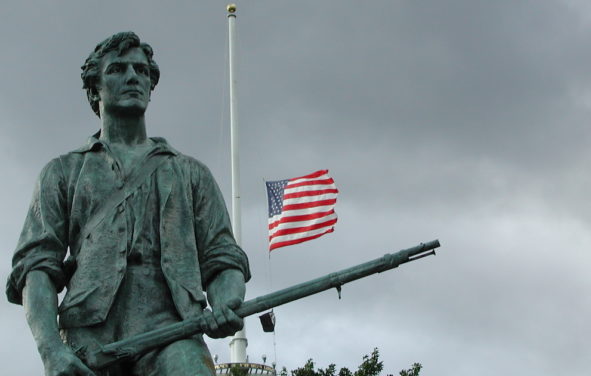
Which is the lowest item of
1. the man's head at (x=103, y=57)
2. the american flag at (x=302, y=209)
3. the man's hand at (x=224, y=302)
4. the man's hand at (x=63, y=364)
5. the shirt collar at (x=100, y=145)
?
the man's hand at (x=63, y=364)

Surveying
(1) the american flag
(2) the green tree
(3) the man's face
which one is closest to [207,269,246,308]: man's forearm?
(3) the man's face

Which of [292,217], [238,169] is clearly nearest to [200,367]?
[292,217]

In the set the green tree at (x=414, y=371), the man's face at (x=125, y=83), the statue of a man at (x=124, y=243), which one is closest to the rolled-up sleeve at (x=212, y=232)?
the statue of a man at (x=124, y=243)

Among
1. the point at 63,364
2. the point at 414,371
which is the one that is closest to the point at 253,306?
the point at 63,364

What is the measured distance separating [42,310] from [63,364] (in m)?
0.50

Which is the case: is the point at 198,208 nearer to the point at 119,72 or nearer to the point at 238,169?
the point at 119,72

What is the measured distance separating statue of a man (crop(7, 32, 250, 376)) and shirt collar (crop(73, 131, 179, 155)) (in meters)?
0.01

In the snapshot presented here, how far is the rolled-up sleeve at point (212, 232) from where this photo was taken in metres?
9.07

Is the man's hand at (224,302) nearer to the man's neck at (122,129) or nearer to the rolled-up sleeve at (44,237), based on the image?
the rolled-up sleeve at (44,237)

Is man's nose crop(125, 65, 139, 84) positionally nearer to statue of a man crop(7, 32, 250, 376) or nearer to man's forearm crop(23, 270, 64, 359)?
statue of a man crop(7, 32, 250, 376)

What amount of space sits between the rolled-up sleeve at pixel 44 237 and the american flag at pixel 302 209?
92.1 ft

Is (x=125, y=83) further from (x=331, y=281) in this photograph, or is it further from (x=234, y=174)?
(x=234, y=174)

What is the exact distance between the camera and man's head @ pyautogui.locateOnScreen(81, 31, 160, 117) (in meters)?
9.47

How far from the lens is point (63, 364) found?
8.20 m
